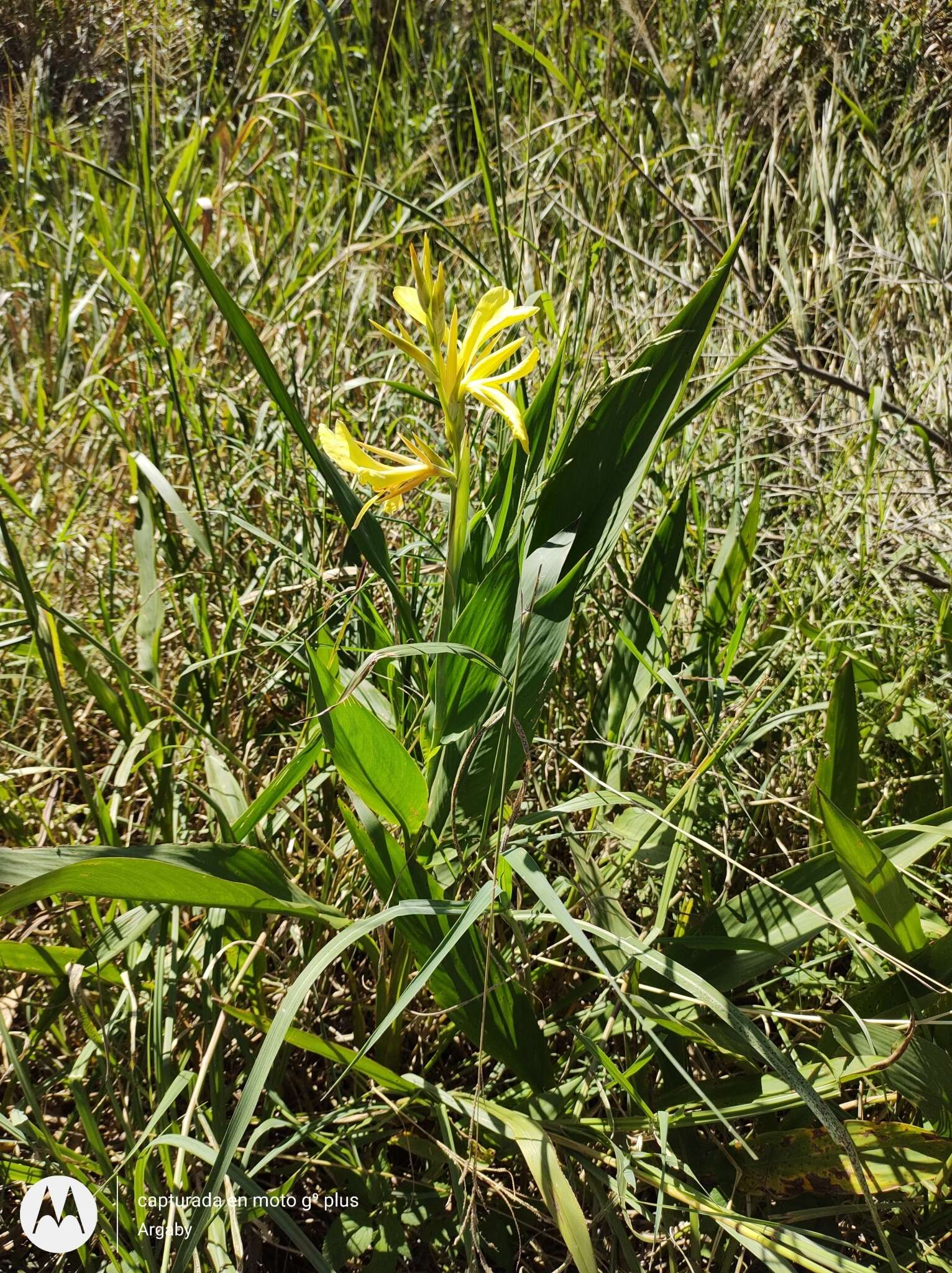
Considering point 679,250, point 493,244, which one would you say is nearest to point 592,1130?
point 493,244

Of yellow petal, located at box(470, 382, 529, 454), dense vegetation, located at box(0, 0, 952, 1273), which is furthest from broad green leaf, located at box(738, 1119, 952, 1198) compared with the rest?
yellow petal, located at box(470, 382, 529, 454)

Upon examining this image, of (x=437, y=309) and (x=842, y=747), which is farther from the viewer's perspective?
(x=842, y=747)

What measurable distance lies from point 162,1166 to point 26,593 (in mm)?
513

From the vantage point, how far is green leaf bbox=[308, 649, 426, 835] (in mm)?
715

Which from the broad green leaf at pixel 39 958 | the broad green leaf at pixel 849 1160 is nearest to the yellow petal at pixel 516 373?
the broad green leaf at pixel 39 958

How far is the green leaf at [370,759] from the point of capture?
0.72 metres

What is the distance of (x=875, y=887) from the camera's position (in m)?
0.75

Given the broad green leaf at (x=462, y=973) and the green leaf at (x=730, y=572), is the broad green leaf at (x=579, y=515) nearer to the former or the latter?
the broad green leaf at (x=462, y=973)

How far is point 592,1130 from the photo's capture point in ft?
2.56

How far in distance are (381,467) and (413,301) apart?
0.44 ft

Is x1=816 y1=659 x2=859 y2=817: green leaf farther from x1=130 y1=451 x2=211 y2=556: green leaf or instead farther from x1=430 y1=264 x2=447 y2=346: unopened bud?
x1=130 y1=451 x2=211 y2=556: green leaf

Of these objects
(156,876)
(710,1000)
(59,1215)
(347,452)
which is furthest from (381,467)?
(59,1215)

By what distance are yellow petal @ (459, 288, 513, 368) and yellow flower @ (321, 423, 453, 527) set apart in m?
0.08

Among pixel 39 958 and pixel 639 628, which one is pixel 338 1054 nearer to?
pixel 39 958
